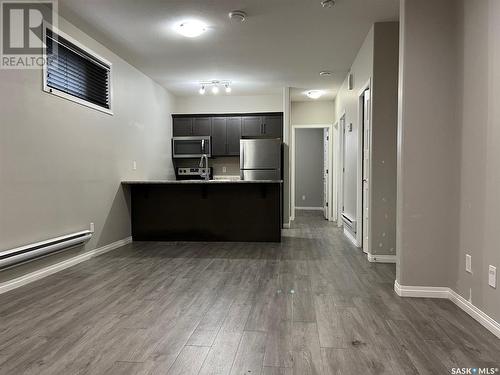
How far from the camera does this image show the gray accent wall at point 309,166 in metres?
9.86

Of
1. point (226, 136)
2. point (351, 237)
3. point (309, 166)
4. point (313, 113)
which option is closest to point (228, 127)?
point (226, 136)

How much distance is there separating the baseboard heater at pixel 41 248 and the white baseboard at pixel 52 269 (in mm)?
178

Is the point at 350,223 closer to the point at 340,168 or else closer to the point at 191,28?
the point at 340,168

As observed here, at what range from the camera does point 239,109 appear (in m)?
7.17

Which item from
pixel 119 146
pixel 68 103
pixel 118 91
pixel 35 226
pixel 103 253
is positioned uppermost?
pixel 118 91

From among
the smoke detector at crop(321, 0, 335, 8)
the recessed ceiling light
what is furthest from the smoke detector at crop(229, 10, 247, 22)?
the smoke detector at crop(321, 0, 335, 8)

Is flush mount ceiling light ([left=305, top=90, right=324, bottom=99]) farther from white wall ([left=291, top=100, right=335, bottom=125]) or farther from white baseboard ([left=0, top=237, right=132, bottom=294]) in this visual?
white baseboard ([left=0, top=237, right=132, bottom=294])

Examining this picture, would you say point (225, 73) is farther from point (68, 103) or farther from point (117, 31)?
point (68, 103)

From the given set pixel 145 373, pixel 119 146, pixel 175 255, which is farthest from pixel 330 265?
pixel 119 146

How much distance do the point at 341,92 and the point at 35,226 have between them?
543 centimetres

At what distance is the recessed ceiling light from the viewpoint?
368 cm

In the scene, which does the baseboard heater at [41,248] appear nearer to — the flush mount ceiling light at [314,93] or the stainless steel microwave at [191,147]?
the stainless steel microwave at [191,147]

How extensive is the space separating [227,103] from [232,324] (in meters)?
5.71

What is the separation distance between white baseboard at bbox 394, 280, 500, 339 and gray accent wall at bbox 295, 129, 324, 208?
23.3 feet
